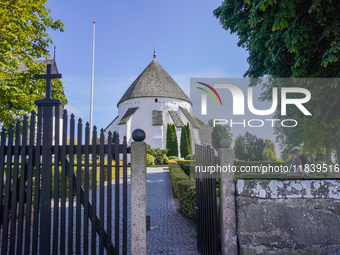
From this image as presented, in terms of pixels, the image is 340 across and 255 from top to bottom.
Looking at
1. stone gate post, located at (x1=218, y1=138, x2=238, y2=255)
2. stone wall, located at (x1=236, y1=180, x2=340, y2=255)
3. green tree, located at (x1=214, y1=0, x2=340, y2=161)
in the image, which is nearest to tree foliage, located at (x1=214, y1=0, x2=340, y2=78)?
green tree, located at (x1=214, y1=0, x2=340, y2=161)

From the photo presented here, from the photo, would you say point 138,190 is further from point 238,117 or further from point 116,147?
point 238,117

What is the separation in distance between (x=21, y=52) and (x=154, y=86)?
26755 mm

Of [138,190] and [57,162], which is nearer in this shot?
[138,190]

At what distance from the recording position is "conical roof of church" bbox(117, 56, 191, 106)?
3394cm

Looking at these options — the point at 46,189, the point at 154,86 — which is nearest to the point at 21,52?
the point at 46,189

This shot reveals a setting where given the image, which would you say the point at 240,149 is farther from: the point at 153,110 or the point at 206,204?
the point at 153,110

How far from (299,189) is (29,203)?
12.5ft

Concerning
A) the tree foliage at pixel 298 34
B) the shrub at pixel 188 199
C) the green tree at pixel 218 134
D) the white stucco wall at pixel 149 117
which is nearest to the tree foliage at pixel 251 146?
the tree foliage at pixel 298 34

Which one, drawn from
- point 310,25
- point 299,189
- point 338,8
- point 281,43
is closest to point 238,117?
point 281,43

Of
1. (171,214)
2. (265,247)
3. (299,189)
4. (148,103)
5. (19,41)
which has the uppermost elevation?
(148,103)

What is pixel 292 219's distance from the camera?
134 inches

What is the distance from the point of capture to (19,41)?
322 inches

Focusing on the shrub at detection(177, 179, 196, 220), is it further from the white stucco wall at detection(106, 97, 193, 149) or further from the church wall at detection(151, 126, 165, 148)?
the white stucco wall at detection(106, 97, 193, 149)

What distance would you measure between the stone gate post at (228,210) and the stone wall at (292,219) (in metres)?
0.11
